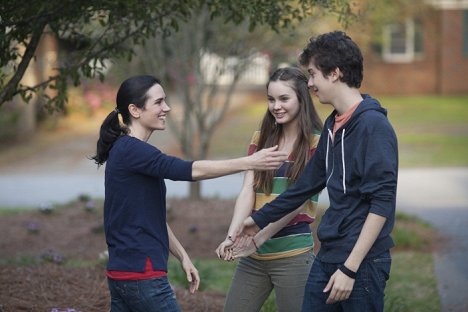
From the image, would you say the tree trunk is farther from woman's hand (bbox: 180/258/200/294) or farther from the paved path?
woman's hand (bbox: 180/258/200/294)

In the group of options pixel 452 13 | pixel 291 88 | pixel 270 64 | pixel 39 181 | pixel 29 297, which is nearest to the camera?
pixel 291 88

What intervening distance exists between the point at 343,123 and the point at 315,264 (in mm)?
648

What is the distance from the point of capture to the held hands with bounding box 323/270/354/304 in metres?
3.56

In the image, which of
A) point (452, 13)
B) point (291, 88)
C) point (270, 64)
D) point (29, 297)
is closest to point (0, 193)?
point (270, 64)

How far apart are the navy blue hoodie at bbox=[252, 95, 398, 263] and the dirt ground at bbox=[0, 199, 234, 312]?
76.1 inches

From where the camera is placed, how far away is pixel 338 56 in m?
3.67

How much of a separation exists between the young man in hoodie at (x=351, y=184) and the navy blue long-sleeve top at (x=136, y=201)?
650mm

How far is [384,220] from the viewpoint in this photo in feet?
11.6

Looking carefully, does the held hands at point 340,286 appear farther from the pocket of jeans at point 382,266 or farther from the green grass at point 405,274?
the green grass at point 405,274

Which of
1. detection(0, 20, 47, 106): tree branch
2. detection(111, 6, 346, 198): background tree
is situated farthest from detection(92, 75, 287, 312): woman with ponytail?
detection(111, 6, 346, 198): background tree

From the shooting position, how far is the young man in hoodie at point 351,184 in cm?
352

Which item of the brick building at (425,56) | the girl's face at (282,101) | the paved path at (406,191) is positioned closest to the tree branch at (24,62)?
the girl's face at (282,101)

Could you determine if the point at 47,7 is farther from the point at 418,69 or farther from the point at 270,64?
the point at 418,69

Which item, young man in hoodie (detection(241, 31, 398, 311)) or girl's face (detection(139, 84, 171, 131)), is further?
girl's face (detection(139, 84, 171, 131))
